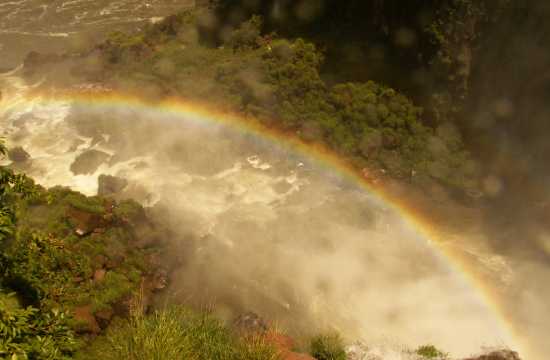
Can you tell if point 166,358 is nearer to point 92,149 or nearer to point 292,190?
point 292,190

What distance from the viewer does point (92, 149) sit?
80.5 feet

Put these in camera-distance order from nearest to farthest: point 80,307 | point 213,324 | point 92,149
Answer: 1. point 213,324
2. point 80,307
3. point 92,149

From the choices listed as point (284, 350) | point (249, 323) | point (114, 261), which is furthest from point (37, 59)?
point (284, 350)

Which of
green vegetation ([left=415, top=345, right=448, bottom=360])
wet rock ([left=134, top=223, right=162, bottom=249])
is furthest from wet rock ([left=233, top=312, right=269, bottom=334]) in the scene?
wet rock ([left=134, top=223, right=162, bottom=249])

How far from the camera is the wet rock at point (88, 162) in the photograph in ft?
75.5

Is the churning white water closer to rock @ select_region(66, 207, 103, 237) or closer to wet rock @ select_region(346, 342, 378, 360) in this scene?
wet rock @ select_region(346, 342, 378, 360)

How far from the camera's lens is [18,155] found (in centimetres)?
2328

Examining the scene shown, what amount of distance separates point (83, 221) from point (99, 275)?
2523mm

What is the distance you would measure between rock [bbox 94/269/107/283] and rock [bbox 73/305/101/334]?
1172mm

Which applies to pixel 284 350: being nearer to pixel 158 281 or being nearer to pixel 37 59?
pixel 158 281

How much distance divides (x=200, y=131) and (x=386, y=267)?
494 inches

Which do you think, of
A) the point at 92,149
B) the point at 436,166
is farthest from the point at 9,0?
the point at 436,166

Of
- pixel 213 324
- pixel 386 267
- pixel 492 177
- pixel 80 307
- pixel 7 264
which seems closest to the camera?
pixel 7 264

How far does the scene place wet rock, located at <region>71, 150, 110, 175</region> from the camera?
23016 mm
